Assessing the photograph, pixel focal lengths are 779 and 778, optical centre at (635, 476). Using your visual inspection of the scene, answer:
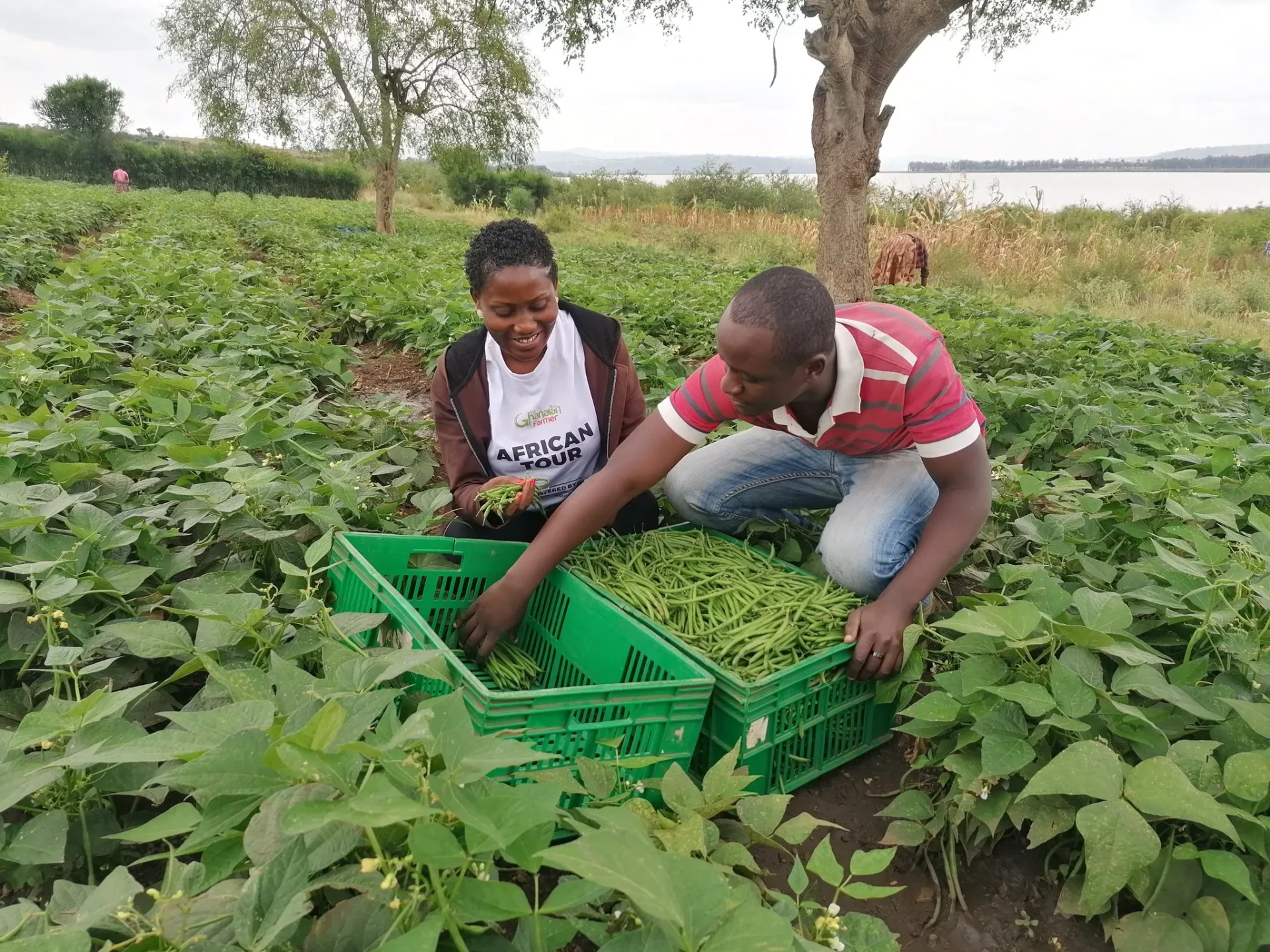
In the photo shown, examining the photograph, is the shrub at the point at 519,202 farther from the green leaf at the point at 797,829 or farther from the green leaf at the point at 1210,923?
the green leaf at the point at 1210,923

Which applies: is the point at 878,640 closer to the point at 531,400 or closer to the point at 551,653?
the point at 551,653

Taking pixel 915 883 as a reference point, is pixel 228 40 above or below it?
above

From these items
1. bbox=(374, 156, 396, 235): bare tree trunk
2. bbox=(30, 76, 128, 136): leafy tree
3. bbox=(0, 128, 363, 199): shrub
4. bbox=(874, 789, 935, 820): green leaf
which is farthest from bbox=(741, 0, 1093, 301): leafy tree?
bbox=(30, 76, 128, 136): leafy tree

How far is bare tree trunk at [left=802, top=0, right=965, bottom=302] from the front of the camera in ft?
23.3

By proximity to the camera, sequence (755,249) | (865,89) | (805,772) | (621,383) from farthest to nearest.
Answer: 1. (755,249)
2. (865,89)
3. (621,383)
4. (805,772)

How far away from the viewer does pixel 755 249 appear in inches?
666

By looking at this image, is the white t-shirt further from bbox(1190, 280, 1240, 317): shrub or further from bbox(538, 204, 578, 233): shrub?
bbox(538, 204, 578, 233): shrub

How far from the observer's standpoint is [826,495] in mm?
2680

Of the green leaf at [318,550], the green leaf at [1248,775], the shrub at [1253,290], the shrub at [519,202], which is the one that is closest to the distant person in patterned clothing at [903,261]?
the shrub at [1253,290]

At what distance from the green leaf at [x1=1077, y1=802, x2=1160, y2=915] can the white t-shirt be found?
177 cm

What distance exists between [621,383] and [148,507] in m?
1.43

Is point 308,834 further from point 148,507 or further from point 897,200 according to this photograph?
point 897,200

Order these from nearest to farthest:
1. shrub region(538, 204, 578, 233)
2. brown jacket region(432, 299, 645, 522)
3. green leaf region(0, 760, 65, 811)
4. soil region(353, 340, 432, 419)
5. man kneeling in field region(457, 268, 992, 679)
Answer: green leaf region(0, 760, 65, 811), man kneeling in field region(457, 268, 992, 679), brown jacket region(432, 299, 645, 522), soil region(353, 340, 432, 419), shrub region(538, 204, 578, 233)

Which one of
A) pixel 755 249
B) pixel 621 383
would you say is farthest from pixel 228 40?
pixel 621 383
